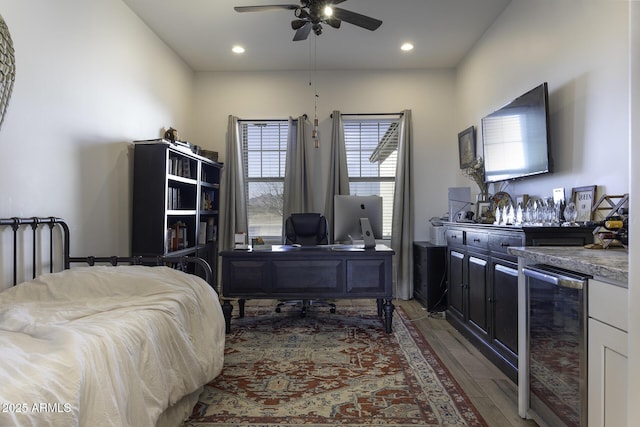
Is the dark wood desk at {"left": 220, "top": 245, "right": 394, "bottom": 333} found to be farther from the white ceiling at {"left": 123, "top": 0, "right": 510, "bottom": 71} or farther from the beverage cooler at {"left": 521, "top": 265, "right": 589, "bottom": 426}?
the white ceiling at {"left": 123, "top": 0, "right": 510, "bottom": 71}

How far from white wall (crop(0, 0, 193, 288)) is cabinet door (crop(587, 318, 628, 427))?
3.07m

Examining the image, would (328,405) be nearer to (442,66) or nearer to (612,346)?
(612,346)

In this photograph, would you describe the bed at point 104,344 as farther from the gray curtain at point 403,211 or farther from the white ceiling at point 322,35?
the gray curtain at point 403,211

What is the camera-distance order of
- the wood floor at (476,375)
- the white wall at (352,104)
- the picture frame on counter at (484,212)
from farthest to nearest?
the white wall at (352,104) < the picture frame on counter at (484,212) < the wood floor at (476,375)

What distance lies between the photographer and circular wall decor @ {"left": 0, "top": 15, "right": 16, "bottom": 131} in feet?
6.09

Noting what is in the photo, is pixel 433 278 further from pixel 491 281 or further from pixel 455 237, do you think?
pixel 491 281

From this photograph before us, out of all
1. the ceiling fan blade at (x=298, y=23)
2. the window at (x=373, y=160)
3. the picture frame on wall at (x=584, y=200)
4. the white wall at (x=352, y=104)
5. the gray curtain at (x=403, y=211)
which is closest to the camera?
the picture frame on wall at (x=584, y=200)

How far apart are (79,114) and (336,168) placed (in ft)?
9.99

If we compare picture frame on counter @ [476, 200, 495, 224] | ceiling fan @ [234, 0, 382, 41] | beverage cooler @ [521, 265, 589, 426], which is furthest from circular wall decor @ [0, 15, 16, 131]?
picture frame on counter @ [476, 200, 495, 224]

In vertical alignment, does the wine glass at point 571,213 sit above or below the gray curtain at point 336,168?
below

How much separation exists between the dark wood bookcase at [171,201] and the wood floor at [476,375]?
272 centimetres

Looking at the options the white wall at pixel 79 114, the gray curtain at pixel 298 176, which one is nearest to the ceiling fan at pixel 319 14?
the white wall at pixel 79 114

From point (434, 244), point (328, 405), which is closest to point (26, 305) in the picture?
point (328, 405)

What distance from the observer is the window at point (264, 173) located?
520cm
